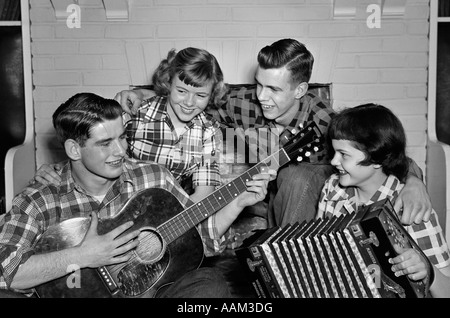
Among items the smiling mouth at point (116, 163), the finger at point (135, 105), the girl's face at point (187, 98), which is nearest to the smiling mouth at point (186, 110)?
the girl's face at point (187, 98)

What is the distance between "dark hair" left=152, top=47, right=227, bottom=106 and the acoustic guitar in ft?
1.41

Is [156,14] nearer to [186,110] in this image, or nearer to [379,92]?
[186,110]

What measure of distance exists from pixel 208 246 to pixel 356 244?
0.62 m

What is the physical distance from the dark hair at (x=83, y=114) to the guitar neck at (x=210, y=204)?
14.2 inches

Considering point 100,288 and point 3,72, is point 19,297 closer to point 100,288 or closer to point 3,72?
point 100,288

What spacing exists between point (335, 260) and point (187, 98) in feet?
2.95

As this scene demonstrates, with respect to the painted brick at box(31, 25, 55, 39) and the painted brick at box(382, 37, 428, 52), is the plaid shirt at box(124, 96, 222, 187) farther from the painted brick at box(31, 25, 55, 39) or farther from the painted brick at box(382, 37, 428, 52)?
the painted brick at box(382, 37, 428, 52)

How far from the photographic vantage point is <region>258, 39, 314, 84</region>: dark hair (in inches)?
85.7

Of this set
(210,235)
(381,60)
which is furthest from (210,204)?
(381,60)

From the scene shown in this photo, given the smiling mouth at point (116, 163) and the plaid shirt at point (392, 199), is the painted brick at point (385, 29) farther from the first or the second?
the smiling mouth at point (116, 163)

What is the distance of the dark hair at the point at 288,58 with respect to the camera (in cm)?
218

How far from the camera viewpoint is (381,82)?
9.20 feet

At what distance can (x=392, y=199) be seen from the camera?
1791mm
